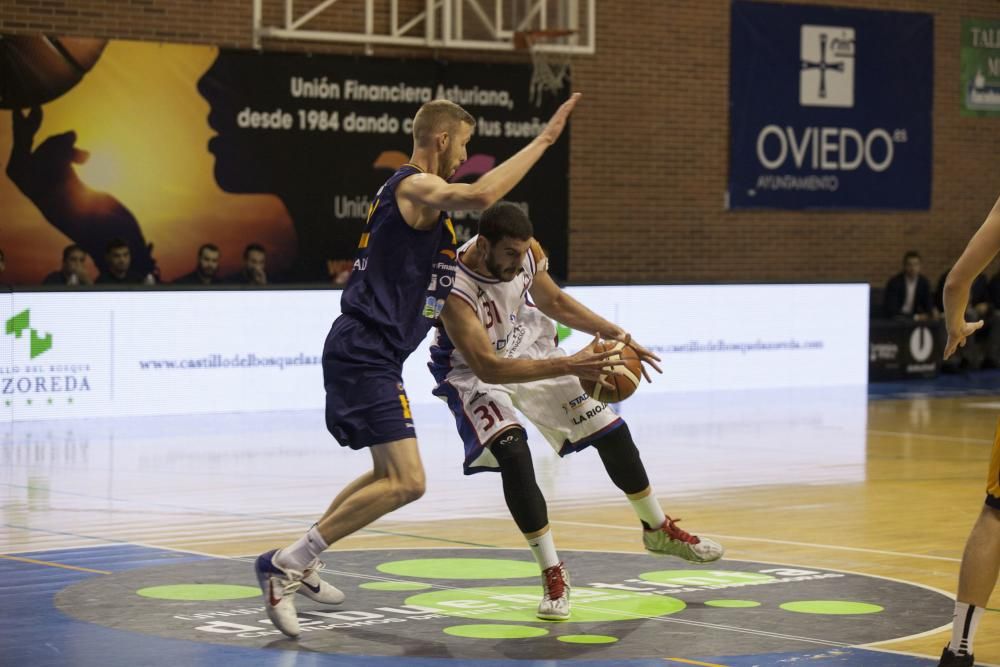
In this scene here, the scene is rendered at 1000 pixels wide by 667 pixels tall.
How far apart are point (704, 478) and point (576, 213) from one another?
32.5 feet

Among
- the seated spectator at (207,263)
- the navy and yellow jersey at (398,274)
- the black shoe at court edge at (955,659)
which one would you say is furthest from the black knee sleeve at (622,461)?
the seated spectator at (207,263)

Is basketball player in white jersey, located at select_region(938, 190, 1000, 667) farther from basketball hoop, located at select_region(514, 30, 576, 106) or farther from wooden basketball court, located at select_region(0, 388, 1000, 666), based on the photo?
basketball hoop, located at select_region(514, 30, 576, 106)

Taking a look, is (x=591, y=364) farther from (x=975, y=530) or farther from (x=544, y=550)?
(x=975, y=530)

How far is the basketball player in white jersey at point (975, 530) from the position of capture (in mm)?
5102

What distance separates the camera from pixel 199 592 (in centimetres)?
699

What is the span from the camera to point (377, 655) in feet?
19.1

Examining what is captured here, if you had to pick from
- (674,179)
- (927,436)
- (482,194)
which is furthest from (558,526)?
(674,179)

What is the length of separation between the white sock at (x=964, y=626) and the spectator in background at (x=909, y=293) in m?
15.6

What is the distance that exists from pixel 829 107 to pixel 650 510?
53.2 ft

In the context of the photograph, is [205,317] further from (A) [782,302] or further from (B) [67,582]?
(B) [67,582]

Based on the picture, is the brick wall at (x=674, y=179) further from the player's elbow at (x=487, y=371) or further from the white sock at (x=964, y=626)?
the white sock at (x=964, y=626)

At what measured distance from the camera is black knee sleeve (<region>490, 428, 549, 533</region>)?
6594mm

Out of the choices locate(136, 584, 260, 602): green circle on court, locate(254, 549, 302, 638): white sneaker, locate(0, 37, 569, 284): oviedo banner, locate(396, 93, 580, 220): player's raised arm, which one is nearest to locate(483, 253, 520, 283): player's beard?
locate(396, 93, 580, 220): player's raised arm

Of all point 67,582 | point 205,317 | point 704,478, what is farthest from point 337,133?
point 67,582
